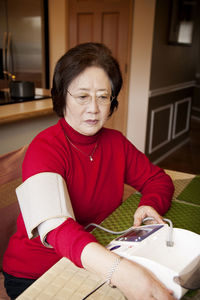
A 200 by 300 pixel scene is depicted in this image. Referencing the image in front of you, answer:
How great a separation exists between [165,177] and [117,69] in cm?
49

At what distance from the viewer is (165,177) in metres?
1.28

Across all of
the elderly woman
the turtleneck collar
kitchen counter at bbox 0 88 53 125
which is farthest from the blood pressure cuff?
kitchen counter at bbox 0 88 53 125

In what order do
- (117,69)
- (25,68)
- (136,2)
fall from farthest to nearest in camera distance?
(25,68)
(136,2)
(117,69)

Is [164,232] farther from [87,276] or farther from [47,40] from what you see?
[47,40]

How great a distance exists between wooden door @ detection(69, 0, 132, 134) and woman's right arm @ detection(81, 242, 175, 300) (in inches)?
126

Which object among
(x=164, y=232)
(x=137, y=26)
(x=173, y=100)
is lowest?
(x=173, y=100)

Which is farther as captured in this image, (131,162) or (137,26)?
(137,26)

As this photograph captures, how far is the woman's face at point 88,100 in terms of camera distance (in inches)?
39.9

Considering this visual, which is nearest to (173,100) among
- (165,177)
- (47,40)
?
(47,40)

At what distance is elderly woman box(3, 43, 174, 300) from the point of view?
79 centimetres

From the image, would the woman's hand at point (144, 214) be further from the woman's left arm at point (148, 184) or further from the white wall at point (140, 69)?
the white wall at point (140, 69)

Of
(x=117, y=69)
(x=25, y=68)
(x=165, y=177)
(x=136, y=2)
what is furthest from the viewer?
(x=25, y=68)

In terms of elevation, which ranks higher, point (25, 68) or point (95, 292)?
point (25, 68)

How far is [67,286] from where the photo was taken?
737mm
